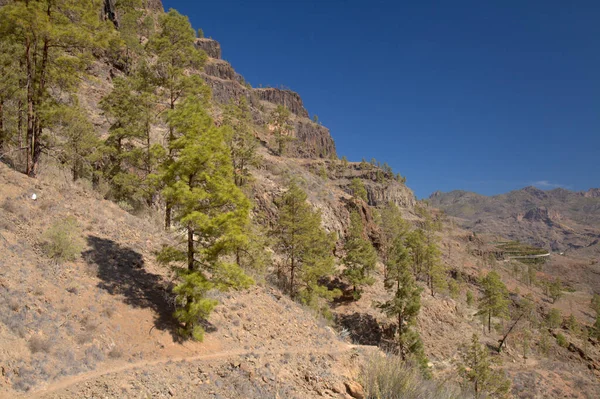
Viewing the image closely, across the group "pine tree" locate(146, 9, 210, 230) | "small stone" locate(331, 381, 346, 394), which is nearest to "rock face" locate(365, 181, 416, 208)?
"pine tree" locate(146, 9, 210, 230)

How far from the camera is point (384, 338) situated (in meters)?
34.8

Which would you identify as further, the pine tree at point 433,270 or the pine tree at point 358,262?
the pine tree at point 433,270

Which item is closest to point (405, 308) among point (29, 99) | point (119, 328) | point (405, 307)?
point (405, 307)

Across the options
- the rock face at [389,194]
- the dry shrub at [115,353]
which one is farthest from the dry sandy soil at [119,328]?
the rock face at [389,194]

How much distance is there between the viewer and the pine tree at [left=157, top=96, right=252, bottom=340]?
10938 mm

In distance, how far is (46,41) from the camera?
14273 millimetres

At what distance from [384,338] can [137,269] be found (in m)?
28.7

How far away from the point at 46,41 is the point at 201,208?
1050cm

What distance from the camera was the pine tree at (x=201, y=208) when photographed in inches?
431

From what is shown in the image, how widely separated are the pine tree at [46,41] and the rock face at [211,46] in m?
159

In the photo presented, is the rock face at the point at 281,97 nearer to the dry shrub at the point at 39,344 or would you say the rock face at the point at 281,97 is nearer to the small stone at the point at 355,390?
the small stone at the point at 355,390

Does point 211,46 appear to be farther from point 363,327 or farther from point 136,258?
point 136,258

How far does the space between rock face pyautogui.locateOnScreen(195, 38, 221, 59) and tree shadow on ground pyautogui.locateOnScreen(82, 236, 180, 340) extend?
165 meters

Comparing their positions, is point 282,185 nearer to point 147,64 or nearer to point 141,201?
point 141,201
